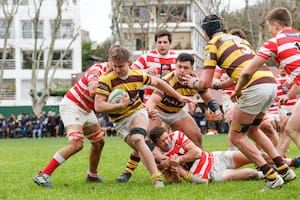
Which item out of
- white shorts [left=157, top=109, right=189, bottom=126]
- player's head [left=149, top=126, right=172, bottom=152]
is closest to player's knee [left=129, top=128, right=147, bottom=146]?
player's head [left=149, top=126, right=172, bottom=152]

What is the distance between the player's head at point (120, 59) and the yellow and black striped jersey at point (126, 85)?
145 mm

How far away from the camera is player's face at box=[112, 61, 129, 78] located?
8.68 metres

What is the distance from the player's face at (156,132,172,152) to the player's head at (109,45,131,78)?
121cm

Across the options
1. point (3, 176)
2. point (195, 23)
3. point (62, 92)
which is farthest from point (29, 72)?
point (3, 176)

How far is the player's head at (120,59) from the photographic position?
8633 mm

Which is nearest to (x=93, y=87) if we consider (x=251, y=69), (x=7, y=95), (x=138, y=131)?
(x=138, y=131)

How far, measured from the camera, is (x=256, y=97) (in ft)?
26.2

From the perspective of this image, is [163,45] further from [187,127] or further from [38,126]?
[38,126]

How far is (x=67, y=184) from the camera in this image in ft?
31.5

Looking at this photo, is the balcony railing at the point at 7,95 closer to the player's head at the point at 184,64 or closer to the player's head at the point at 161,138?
the player's head at the point at 184,64

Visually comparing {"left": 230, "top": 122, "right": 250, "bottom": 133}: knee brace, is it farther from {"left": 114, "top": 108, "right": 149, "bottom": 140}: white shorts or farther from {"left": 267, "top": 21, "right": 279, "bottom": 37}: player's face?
{"left": 114, "top": 108, "right": 149, "bottom": 140}: white shorts

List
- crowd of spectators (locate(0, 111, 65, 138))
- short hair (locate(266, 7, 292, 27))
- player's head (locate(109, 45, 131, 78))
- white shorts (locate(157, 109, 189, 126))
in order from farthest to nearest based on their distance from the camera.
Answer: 1. crowd of spectators (locate(0, 111, 65, 138))
2. white shorts (locate(157, 109, 189, 126))
3. player's head (locate(109, 45, 131, 78))
4. short hair (locate(266, 7, 292, 27))

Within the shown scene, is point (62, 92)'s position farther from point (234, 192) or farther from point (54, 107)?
point (234, 192)

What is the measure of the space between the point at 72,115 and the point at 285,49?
3.69 meters
